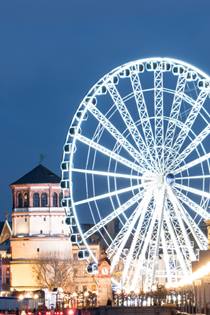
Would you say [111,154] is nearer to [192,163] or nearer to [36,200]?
[192,163]

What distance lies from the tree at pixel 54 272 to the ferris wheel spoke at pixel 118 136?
277 ft

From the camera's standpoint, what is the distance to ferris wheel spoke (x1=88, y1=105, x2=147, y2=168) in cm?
8975

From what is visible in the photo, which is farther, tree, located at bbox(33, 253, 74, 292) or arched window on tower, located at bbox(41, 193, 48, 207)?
arched window on tower, located at bbox(41, 193, 48, 207)

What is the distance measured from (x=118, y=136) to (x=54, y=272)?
92.1 meters

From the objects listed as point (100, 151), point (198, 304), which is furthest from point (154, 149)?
point (198, 304)

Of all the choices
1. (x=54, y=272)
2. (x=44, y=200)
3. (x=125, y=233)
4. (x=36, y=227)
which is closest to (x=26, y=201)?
(x=44, y=200)

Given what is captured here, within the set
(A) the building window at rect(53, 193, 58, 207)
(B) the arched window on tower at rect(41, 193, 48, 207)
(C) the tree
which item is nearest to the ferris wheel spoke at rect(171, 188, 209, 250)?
(C) the tree

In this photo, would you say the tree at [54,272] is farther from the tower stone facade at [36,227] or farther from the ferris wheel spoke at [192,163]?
the ferris wheel spoke at [192,163]

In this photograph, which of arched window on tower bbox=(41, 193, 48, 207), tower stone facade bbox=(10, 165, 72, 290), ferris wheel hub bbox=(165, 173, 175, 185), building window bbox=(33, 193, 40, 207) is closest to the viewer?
ferris wheel hub bbox=(165, 173, 175, 185)

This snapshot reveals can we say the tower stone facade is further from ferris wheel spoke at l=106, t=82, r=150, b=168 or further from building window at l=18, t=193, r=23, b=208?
ferris wheel spoke at l=106, t=82, r=150, b=168

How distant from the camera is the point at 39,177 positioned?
183 metres

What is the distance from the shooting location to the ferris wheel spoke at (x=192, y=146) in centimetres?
8850

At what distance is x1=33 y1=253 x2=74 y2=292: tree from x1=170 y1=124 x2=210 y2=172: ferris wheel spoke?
288ft

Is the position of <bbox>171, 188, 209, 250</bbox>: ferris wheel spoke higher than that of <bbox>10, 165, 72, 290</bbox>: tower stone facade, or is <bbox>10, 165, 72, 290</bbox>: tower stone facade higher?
<bbox>10, 165, 72, 290</bbox>: tower stone facade
